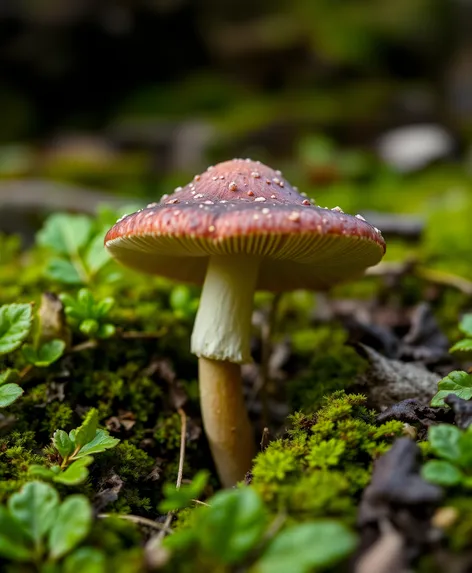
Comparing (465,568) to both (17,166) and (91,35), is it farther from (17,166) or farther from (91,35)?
(91,35)

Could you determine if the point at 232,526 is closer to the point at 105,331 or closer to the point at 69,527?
the point at 69,527

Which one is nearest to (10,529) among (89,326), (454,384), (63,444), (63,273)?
(63,444)

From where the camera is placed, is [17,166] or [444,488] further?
[17,166]

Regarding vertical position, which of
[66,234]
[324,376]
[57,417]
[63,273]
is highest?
[66,234]

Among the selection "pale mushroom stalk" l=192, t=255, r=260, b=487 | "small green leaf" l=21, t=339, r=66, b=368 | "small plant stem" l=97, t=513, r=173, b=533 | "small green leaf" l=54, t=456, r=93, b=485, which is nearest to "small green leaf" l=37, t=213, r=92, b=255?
"small green leaf" l=21, t=339, r=66, b=368

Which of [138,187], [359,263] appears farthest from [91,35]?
[359,263]
